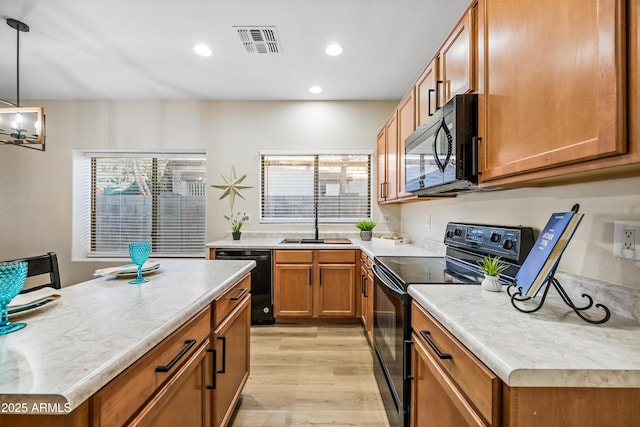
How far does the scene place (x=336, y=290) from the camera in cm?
313

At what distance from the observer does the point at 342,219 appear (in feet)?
12.5

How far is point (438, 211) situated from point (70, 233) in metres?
4.37

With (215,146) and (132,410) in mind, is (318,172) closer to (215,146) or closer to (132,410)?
(215,146)

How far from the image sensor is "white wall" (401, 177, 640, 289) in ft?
3.15

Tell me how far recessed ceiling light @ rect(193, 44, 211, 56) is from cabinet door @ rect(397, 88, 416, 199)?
1778 mm

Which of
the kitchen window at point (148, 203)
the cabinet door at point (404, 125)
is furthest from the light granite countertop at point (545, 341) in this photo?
the kitchen window at point (148, 203)

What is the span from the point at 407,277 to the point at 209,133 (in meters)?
3.25

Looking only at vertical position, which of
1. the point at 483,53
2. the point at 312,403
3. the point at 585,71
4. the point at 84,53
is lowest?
the point at 312,403

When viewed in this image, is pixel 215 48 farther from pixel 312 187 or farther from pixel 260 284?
pixel 260 284

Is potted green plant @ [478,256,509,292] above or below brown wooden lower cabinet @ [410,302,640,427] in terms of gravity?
above

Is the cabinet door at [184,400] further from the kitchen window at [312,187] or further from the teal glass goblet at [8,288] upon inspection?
the kitchen window at [312,187]

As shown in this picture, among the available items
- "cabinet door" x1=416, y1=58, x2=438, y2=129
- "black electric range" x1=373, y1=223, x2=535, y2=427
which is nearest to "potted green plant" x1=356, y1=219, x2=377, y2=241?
"black electric range" x1=373, y1=223, x2=535, y2=427

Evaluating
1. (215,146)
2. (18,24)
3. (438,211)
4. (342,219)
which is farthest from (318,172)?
(18,24)

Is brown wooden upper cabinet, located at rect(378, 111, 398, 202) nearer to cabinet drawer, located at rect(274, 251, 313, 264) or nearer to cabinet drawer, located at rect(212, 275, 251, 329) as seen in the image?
cabinet drawer, located at rect(274, 251, 313, 264)
